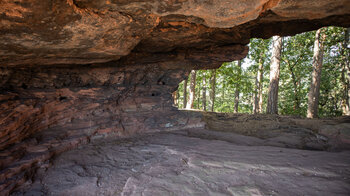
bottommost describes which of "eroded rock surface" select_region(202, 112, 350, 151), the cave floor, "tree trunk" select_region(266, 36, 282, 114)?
the cave floor

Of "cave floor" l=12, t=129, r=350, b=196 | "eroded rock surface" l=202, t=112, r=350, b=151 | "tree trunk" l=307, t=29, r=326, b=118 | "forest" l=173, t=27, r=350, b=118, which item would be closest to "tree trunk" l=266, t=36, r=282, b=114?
"forest" l=173, t=27, r=350, b=118

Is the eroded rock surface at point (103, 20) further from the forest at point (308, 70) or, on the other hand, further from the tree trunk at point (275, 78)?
the forest at point (308, 70)

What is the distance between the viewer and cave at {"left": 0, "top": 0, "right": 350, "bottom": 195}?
2.43m

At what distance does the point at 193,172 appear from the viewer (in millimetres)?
2697

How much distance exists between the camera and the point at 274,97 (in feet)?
28.8

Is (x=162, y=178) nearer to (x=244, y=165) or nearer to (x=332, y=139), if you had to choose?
(x=244, y=165)

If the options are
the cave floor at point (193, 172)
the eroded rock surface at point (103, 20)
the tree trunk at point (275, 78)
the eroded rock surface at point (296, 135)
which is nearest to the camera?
the cave floor at point (193, 172)

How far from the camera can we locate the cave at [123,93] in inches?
95.6

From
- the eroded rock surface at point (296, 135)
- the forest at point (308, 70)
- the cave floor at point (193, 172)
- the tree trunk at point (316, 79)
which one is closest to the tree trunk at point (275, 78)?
the forest at point (308, 70)

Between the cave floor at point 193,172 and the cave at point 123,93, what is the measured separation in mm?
22

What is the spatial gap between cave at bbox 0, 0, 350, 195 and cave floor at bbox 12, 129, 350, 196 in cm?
2

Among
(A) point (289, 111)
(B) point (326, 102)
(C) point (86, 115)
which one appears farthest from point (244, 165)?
(B) point (326, 102)

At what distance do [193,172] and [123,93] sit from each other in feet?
13.1

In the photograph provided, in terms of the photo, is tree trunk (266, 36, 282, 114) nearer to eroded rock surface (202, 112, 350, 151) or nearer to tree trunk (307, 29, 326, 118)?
tree trunk (307, 29, 326, 118)
